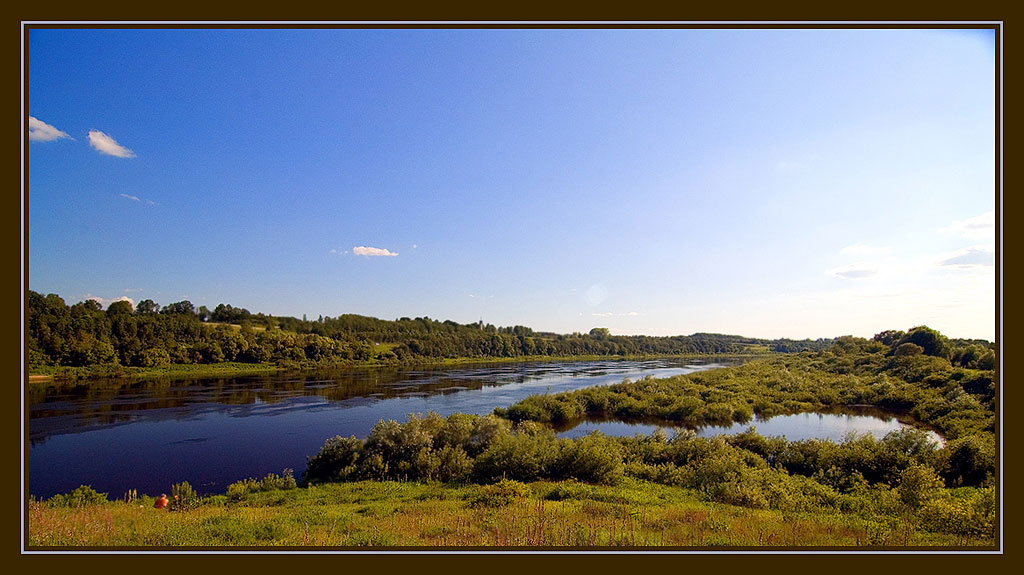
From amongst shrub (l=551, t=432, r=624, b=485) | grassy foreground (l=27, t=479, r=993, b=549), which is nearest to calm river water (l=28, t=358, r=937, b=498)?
grassy foreground (l=27, t=479, r=993, b=549)

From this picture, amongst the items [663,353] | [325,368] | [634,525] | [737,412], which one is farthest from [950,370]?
[663,353]

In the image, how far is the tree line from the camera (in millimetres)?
54844

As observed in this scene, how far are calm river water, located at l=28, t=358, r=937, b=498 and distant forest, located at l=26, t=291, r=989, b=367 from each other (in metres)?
7.30

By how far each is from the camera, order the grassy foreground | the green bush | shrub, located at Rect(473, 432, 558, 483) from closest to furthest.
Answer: the grassy foreground
the green bush
shrub, located at Rect(473, 432, 558, 483)

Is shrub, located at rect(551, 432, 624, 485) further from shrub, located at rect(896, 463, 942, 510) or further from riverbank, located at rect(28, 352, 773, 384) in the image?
riverbank, located at rect(28, 352, 773, 384)

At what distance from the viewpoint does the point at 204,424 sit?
29.5 metres

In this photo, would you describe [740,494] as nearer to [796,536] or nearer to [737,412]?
[796,536]

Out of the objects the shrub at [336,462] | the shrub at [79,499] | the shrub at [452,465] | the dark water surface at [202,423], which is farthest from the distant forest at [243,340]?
the shrub at [452,465]

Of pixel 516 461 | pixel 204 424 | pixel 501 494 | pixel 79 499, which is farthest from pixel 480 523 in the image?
pixel 204 424

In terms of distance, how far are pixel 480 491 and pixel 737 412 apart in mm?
26156

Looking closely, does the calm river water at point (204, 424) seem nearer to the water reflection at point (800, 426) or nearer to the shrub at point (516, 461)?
the water reflection at point (800, 426)

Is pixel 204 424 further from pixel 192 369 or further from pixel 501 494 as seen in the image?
pixel 192 369

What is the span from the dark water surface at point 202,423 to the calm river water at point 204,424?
62 millimetres

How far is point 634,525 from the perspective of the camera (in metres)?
9.26
